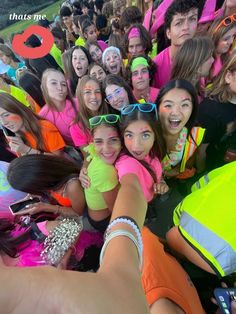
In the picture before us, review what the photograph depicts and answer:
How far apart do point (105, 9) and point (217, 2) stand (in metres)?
3.23

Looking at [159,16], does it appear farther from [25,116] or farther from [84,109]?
[25,116]

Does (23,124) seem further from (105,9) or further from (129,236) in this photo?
(105,9)

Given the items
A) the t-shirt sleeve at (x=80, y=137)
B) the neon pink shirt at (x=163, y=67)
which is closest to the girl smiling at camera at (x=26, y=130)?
the t-shirt sleeve at (x=80, y=137)

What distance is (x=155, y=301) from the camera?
936mm

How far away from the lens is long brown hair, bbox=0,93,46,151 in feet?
7.32

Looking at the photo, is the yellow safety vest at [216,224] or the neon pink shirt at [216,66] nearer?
the yellow safety vest at [216,224]

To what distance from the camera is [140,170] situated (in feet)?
5.91

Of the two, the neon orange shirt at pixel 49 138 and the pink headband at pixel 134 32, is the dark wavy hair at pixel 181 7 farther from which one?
the neon orange shirt at pixel 49 138

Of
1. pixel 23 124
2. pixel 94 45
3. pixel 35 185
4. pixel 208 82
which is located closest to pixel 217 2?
pixel 208 82

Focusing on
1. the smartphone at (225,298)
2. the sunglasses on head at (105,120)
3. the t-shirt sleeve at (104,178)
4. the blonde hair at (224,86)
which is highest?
the blonde hair at (224,86)

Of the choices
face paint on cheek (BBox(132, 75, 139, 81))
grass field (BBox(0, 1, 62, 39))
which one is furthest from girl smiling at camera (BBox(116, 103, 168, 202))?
grass field (BBox(0, 1, 62, 39))

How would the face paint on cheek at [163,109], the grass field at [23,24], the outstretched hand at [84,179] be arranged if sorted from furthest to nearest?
1. the grass field at [23,24]
2. the face paint on cheek at [163,109]
3. the outstretched hand at [84,179]

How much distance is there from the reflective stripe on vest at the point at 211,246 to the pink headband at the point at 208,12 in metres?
3.00

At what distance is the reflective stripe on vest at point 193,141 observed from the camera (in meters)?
2.10
